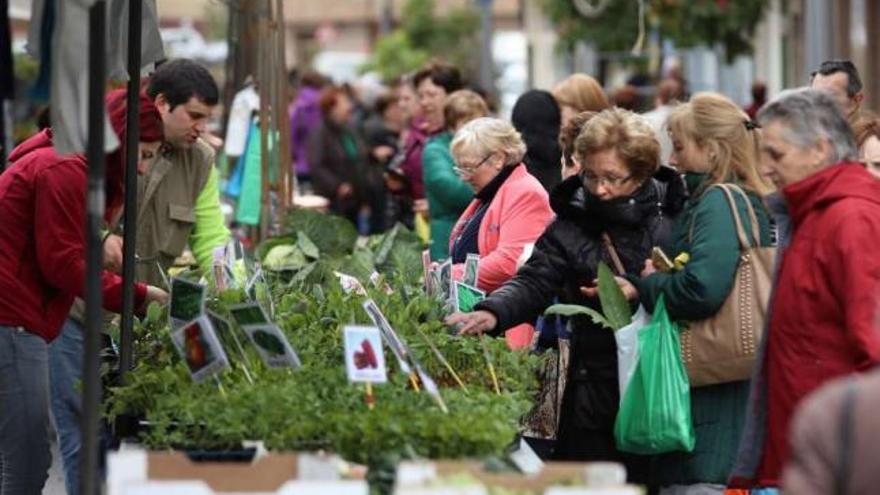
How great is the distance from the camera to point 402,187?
13430mm

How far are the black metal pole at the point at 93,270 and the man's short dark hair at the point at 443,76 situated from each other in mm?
7541

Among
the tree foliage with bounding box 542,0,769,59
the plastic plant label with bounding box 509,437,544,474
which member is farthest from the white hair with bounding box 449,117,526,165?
the tree foliage with bounding box 542,0,769,59

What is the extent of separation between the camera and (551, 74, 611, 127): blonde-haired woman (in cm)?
1052

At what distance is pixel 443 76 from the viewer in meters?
12.6

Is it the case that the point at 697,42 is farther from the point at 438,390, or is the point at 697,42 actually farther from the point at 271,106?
the point at 438,390

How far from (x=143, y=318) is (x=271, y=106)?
3.91m

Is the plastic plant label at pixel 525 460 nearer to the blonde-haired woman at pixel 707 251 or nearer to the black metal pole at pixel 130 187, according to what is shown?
the blonde-haired woman at pixel 707 251

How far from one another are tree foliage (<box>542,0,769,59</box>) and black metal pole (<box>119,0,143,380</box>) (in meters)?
14.4

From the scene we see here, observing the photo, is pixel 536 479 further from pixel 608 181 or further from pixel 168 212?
pixel 168 212

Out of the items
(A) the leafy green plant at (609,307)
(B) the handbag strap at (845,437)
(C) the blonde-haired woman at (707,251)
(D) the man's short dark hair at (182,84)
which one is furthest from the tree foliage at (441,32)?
(B) the handbag strap at (845,437)

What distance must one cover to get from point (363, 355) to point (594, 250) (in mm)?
1763

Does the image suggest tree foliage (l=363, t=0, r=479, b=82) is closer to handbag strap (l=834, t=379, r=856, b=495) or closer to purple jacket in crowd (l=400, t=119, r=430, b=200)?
purple jacket in crowd (l=400, t=119, r=430, b=200)

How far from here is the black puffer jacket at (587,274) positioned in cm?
700

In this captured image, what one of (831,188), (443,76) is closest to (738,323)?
(831,188)
